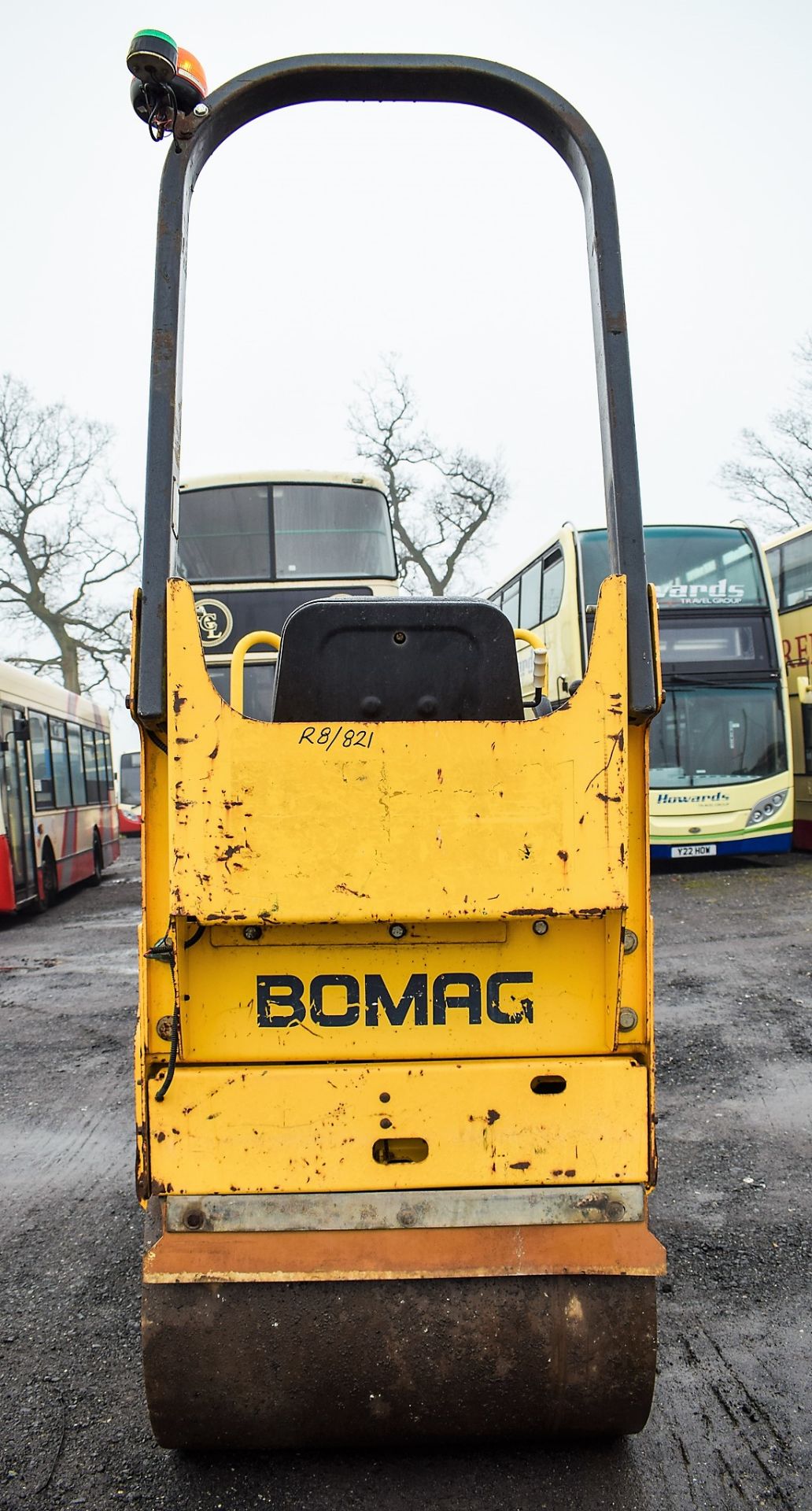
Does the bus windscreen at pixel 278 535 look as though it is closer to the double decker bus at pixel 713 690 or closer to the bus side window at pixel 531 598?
the double decker bus at pixel 713 690

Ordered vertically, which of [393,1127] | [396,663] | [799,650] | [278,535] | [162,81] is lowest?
[393,1127]

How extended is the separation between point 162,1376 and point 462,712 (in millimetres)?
1595

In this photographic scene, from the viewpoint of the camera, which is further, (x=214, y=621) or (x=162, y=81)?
(x=214, y=621)

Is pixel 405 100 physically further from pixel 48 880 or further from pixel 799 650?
pixel 799 650

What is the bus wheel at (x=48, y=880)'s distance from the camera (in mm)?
13578

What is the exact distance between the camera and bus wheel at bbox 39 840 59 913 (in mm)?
13578

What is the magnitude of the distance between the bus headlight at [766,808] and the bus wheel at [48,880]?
884 centimetres

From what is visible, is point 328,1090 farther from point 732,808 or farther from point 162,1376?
point 732,808

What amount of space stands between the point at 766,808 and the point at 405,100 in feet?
38.1

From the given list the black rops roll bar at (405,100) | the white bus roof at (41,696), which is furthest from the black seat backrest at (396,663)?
the white bus roof at (41,696)

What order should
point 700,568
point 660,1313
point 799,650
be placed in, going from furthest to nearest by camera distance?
point 799,650
point 700,568
point 660,1313

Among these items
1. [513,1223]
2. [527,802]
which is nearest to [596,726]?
[527,802]

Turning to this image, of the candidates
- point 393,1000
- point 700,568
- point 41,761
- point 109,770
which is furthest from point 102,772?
point 393,1000

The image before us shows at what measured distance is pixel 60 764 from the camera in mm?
14844
